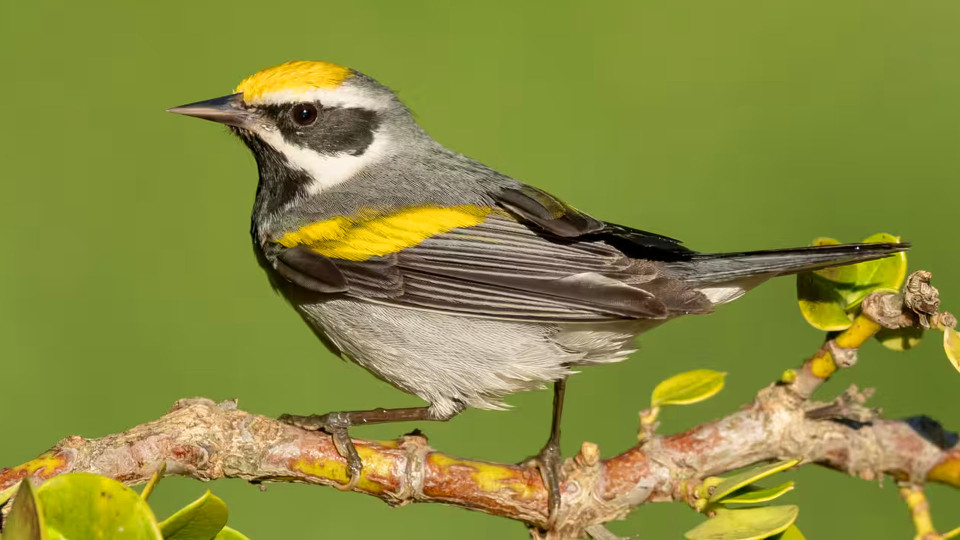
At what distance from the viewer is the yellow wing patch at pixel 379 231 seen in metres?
3.34

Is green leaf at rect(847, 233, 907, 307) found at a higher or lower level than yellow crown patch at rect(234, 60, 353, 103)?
lower

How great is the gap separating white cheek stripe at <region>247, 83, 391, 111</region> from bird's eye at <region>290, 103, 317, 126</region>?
0.02m

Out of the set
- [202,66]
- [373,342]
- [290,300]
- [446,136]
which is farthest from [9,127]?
[373,342]

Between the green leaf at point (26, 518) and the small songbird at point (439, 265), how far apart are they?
1222 mm

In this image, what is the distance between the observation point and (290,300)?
342 centimetres

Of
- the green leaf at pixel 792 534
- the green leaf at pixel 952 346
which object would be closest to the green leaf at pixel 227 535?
the green leaf at pixel 792 534

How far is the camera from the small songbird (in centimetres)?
306

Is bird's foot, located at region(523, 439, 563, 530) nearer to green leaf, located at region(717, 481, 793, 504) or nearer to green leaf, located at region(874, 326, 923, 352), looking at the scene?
green leaf, located at region(717, 481, 793, 504)

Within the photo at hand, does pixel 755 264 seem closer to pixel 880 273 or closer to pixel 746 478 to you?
pixel 880 273

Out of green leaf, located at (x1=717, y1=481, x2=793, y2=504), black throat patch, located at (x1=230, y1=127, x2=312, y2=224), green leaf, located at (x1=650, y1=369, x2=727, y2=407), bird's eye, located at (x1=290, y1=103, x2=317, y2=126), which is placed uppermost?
bird's eye, located at (x1=290, y1=103, x2=317, y2=126)

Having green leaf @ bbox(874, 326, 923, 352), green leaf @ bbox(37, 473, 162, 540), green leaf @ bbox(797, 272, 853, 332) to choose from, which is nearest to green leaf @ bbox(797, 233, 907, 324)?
green leaf @ bbox(797, 272, 853, 332)

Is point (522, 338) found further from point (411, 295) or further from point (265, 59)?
point (265, 59)

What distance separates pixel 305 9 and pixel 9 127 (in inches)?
65.0

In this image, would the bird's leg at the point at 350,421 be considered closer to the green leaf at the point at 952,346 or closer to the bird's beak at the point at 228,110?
the bird's beak at the point at 228,110
